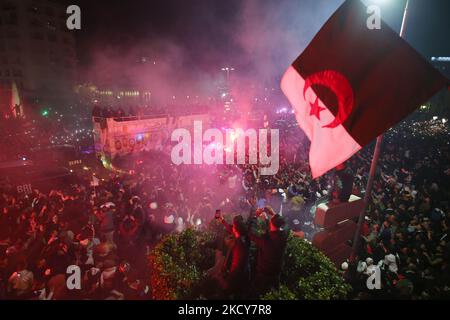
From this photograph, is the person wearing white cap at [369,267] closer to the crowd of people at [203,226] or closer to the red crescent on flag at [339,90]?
the crowd of people at [203,226]

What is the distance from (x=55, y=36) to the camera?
→ 135ft

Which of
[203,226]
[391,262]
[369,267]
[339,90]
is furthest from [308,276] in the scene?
[203,226]

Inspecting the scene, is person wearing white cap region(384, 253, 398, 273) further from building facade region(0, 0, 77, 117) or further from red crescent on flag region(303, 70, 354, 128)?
building facade region(0, 0, 77, 117)

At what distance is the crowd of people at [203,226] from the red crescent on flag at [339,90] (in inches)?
52.1

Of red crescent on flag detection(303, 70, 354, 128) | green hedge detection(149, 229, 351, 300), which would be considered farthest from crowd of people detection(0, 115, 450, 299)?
red crescent on flag detection(303, 70, 354, 128)

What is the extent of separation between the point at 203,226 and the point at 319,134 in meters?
4.65

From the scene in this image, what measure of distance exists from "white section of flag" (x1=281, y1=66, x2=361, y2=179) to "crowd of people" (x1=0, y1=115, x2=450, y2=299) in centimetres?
91

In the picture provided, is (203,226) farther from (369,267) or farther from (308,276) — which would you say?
(308,276)

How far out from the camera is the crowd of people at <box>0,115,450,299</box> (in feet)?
13.1

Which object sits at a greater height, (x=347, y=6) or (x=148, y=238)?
(x=347, y=6)

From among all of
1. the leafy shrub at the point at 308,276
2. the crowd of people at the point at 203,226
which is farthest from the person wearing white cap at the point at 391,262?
the leafy shrub at the point at 308,276

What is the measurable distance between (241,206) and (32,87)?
1628 inches
